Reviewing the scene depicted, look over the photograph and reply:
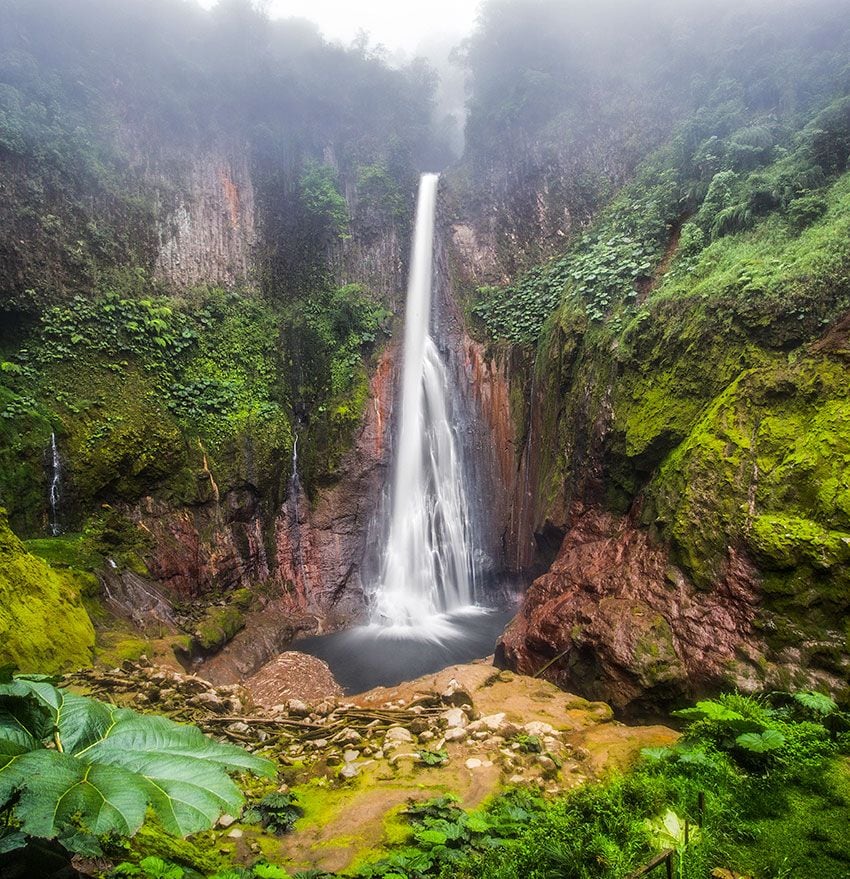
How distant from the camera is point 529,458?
12273mm

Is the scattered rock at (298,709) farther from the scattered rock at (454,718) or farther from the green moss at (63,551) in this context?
the green moss at (63,551)

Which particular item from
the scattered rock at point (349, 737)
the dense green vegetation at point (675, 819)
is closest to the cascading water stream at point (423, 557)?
the scattered rock at point (349, 737)

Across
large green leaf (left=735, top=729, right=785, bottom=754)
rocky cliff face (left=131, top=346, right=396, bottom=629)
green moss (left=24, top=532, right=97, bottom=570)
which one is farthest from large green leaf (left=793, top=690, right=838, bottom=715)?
rocky cliff face (left=131, top=346, right=396, bottom=629)

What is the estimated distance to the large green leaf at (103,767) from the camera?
0.98 meters

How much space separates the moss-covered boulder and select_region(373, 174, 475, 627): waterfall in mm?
6760

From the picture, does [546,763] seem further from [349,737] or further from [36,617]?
[36,617]

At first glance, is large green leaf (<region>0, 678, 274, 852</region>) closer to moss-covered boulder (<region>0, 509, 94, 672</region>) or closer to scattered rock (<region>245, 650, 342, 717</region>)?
moss-covered boulder (<region>0, 509, 94, 672</region>)

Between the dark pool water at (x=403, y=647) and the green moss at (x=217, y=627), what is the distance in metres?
1.34

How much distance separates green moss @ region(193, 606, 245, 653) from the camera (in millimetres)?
8805

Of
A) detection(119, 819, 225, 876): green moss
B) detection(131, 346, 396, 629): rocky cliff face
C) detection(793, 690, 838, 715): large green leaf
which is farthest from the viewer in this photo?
detection(131, 346, 396, 629): rocky cliff face

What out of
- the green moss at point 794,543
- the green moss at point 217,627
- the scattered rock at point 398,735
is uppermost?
the green moss at point 794,543

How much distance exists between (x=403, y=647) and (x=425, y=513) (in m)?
4.08

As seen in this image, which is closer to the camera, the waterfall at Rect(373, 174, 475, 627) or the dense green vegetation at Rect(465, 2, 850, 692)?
the dense green vegetation at Rect(465, 2, 850, 692)

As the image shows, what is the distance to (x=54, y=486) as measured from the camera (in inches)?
380
